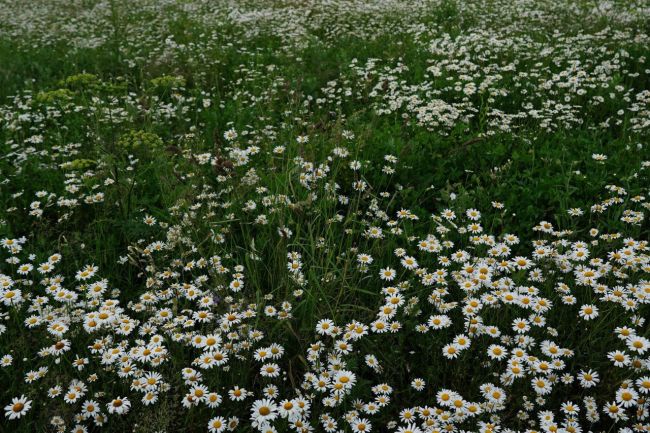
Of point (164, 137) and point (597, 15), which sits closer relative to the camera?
point (164, 137)

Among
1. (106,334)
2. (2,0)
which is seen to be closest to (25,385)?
(106,334)

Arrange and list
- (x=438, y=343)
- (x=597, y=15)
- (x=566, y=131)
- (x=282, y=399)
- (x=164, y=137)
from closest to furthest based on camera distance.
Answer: (x=282, y=399) → (x=438, y=343) → (x=566, y=131) → (x=164, y=137) → (x=597, y=15)

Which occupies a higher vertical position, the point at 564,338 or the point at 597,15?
the point at 597,15

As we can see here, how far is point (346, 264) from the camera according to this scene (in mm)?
2879

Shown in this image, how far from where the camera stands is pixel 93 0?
1348 cm

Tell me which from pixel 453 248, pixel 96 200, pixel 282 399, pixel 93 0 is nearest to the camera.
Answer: pixel 282 399

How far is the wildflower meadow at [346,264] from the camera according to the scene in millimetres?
2506

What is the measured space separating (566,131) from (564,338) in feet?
9.15

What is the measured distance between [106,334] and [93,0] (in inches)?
514

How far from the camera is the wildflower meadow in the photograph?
251 centimetres

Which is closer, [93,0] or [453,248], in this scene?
[453,248]

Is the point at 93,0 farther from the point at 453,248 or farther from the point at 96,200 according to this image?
the point at 453,248

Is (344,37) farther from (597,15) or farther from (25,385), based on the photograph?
(25,385)

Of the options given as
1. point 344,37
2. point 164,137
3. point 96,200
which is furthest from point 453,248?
point 344,37
